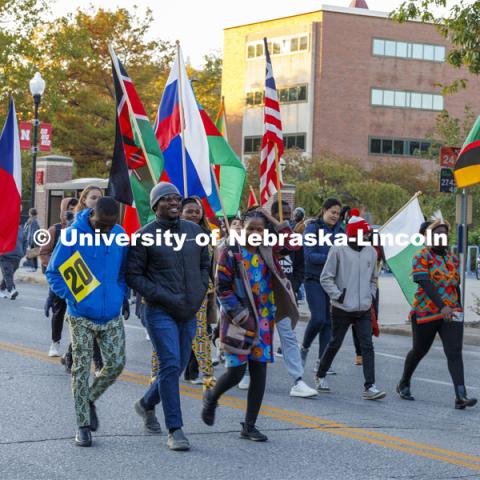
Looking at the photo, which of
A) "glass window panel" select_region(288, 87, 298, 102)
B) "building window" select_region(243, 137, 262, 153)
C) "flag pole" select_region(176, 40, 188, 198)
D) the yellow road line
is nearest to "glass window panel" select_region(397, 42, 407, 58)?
"glass window panel" select_region(288, 87, 298, 102)

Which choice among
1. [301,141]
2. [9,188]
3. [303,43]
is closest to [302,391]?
[9,188]

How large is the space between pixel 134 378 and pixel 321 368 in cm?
184

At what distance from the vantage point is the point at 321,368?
1017cm

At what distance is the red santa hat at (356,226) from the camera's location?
32.2 ft

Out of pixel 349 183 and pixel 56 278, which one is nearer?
pixel 56 278

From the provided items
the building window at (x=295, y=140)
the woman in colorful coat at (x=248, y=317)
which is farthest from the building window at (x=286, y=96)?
the woman in colorful coat at (x=248, y=317)

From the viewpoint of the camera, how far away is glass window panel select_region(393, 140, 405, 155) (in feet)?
217

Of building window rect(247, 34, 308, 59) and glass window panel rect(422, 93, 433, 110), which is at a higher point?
building window rect(247, 34, 308, 59)

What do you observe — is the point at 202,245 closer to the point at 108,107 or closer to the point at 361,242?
the point at 361,242

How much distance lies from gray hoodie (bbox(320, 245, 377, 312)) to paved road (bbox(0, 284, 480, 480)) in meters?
0.90

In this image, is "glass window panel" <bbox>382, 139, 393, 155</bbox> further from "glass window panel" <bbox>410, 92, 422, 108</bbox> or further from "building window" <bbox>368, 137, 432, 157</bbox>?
"glass window panel" <bbox>410, 92, 422, 108</bbox>

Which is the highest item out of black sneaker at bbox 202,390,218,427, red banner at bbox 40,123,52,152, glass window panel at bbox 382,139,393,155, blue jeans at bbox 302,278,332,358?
glass window panel at bbox 382,139,393,155

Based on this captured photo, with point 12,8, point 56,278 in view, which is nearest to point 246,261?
point 56,278

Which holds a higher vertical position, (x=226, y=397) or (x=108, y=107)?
(x=108, y=107)
